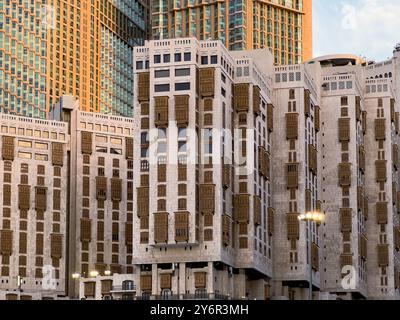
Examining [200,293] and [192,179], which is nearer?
[200,293]

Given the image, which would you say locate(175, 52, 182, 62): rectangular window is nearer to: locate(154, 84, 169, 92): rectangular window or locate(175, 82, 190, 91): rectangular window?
locate(175, 82, 190, 91): rectangular window

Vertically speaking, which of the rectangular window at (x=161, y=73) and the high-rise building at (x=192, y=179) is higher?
the rectangular window at (x=161, y=73)

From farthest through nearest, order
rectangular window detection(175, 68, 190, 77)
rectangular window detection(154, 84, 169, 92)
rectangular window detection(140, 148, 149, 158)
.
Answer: rectangular window detection(175, 68, 190, 77) → rectangular window detection(140, 148, 149, 158) → rectangular window detection(154, 84, 169, 92)

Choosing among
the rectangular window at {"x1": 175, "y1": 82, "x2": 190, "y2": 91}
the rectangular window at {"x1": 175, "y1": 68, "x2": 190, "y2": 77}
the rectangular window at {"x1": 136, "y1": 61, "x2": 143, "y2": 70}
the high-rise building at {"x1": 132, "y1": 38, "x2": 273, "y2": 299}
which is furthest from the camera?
the rectangular window at {"x1": 136, "y1": 61, "x2": 143, "y2": 70}

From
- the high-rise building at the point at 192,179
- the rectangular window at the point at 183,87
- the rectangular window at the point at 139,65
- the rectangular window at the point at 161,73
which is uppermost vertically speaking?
the rectangular window at the point at 139,65

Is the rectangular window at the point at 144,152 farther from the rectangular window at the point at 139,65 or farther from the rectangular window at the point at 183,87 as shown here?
the rectangular window at the point at 139,65

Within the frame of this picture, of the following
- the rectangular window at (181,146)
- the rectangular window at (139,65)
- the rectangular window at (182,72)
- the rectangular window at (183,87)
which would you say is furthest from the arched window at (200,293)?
the rectangular window at (139,65)

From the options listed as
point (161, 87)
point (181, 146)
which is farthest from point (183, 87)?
point (181, 146)

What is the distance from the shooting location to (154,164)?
7466 inches

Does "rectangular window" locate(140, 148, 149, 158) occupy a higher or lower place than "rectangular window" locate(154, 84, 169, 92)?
lower

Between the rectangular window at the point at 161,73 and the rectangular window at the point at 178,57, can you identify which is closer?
the rectangular window at the point at 161,73

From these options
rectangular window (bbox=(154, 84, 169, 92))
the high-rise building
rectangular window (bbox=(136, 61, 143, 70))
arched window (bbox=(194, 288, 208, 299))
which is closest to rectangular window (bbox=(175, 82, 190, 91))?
the high-rise building

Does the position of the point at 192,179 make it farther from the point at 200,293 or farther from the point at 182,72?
the point at 182,72
